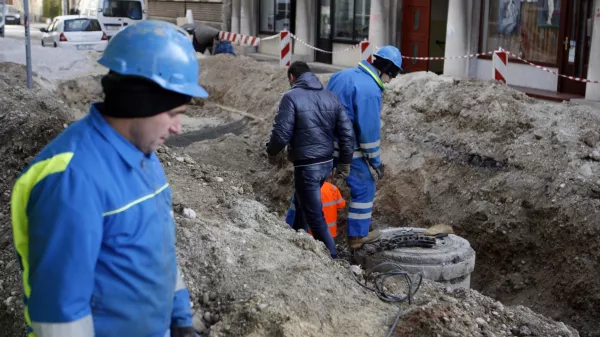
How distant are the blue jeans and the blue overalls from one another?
1.46 feet

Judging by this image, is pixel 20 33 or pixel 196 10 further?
pixel 20 33

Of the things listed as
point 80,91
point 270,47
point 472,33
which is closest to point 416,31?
point 472,33

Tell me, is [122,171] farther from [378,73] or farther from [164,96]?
[378,73]

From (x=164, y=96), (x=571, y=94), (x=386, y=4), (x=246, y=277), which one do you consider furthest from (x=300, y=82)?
(x=386, y=4)

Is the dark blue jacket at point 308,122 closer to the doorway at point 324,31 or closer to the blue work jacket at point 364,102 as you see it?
the blue work jacket at point 364,102

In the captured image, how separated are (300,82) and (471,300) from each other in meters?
2.67

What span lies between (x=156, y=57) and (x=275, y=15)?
74.9ft

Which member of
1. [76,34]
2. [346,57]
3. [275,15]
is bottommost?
[346,57]

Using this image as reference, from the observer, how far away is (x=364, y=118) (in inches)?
283

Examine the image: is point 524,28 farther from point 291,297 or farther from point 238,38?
point 291,297

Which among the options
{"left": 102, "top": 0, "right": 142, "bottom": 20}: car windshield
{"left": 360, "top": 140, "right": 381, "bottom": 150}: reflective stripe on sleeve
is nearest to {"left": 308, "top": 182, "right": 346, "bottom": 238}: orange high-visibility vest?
{"left": 360, "top": 140, "right": 381, "bottom": 150}: reflective stripe on sleeve

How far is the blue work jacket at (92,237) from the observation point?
2.25 metres

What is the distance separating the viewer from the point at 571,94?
47.6 feet

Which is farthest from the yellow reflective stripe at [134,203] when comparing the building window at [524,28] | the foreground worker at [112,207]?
the building window at [524,28]
